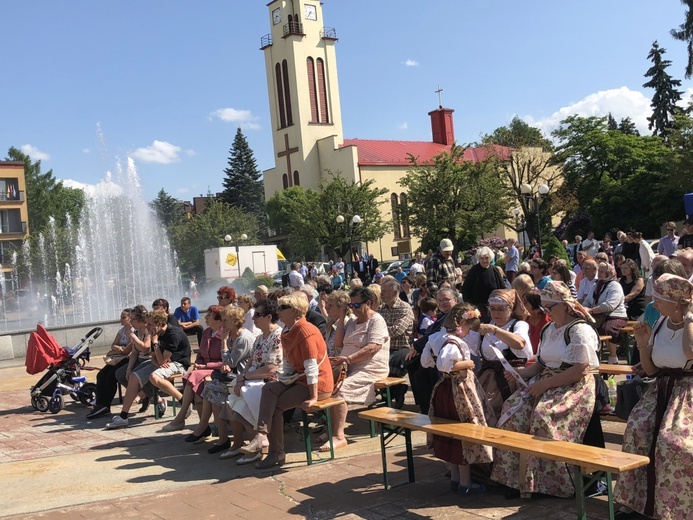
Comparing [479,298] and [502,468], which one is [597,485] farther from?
[479,298]

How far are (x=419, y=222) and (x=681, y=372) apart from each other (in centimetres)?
4070

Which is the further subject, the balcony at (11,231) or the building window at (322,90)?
the balcony at (11,231)

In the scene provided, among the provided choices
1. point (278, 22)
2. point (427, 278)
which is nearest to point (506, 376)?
point (427, 278)

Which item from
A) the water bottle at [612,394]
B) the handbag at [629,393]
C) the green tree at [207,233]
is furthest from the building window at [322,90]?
the handbag at [629,393]

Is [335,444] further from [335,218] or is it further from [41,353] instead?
[335,218]

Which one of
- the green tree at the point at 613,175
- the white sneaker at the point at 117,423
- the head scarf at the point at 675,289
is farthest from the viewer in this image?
the green tree at the point at 613,175

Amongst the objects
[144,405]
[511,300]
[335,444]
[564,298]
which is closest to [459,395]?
[511,300]

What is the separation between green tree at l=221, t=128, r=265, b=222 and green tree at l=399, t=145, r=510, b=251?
52.4 meters

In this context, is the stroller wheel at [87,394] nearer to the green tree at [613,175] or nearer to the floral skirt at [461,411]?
the floral skirt at [461,411]

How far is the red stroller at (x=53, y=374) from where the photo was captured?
11359 mm

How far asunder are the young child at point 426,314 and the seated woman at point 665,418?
3.94 metres

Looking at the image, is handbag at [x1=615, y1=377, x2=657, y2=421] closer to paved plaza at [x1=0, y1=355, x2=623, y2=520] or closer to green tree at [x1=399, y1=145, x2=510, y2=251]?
paved plaza at [x1=0, y1=355, x2=623, y2=520]

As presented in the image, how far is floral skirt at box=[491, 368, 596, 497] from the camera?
5.23 metres

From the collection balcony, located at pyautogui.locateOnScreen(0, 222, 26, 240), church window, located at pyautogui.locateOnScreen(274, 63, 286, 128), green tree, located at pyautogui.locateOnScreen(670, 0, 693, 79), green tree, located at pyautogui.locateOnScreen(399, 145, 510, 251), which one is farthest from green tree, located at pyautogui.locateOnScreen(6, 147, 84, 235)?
green tree, located at pyautogui.locateOnScreen(670, 0, 693, 79)
